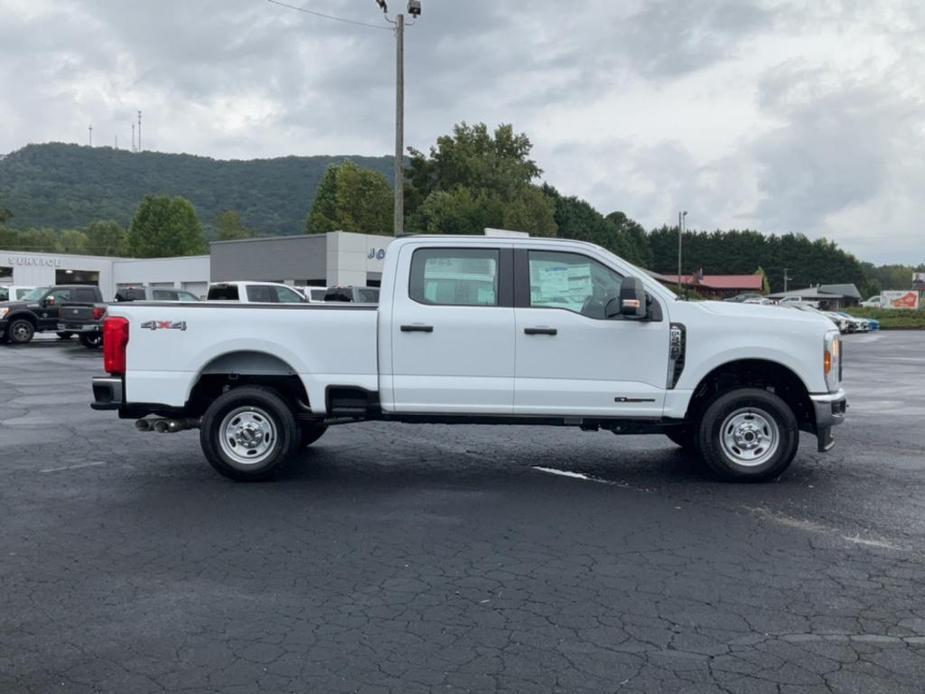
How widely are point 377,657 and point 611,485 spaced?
393cm

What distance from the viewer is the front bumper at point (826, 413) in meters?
7.34

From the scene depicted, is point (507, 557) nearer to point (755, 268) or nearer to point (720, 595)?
point (720, 595)

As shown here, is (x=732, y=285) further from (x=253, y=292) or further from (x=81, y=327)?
(x=253, y=292)

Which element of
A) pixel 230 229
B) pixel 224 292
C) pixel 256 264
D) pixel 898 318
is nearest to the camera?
pixel 224 292

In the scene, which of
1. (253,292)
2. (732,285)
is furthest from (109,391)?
(732,285)

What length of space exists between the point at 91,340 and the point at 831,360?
23116mm

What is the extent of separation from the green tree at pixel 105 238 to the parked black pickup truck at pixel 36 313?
10641cm

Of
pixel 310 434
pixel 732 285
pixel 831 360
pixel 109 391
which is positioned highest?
pixel 732 285

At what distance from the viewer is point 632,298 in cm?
704

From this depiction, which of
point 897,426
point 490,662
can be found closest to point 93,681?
point 490,662

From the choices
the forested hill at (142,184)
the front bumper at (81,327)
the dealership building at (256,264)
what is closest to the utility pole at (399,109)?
the front bumper at (81,327)

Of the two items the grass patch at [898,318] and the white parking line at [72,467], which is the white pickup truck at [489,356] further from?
the grass patch at [898,318]

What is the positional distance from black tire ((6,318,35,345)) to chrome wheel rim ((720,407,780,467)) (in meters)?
25.2

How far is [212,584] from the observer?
490 centimetres
